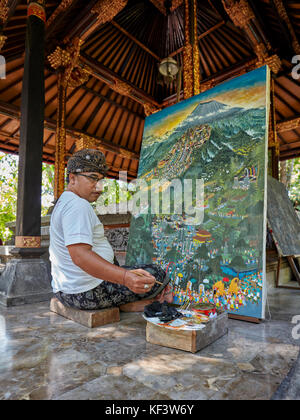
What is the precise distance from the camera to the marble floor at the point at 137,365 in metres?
0.97

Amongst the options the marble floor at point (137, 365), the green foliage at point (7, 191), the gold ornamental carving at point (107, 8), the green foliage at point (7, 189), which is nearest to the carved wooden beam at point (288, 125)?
the gold ornamental carving at point (107, 8)

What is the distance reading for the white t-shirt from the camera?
1558 mm

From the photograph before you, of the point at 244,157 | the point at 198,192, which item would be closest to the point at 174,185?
the point at 198,192

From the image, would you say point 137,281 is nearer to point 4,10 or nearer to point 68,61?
point 4,10

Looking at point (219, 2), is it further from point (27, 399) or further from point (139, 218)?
point (27, 399)

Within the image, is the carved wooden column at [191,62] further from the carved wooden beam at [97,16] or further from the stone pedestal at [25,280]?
the stone pedestal at [25,280]

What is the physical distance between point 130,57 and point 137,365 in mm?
7697

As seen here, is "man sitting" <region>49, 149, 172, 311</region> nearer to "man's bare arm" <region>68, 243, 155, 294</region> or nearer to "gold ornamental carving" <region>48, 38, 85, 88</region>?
"man's bare arm" <region>68, 243, 155, 294</region>

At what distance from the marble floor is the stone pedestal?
73 cm

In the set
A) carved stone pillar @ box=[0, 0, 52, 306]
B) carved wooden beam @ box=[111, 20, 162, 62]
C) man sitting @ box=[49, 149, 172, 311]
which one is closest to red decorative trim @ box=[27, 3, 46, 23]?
carved stone pillar @ box=[0, 0, 52, 306]

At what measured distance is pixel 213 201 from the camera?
219 cm

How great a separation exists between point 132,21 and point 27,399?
7.34m

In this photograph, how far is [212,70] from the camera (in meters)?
7.11

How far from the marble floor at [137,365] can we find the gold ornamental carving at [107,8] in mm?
5304
